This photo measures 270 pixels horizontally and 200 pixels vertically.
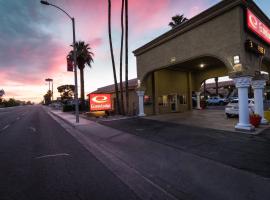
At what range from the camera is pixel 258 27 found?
41.3 ft

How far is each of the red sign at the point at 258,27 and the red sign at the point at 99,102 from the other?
16.0 m

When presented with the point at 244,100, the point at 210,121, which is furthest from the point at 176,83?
the point at 244,100

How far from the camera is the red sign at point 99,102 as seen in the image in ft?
72.2

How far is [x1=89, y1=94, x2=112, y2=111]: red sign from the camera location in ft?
72.2

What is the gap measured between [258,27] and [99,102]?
16.6 metres

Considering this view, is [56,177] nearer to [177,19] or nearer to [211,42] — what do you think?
[211,42]

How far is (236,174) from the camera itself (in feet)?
17.4

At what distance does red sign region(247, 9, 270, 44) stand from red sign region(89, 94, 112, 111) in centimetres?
1605

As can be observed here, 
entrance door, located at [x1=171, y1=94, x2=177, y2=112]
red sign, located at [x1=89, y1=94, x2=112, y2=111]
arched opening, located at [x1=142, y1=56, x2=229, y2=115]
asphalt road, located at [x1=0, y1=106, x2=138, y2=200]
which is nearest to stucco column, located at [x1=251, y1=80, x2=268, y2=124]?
arched opening, located at [x1=142, y1=56, x2=229, y2=115]

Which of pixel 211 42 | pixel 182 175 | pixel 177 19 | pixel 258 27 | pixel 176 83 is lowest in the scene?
Result: pixel 182 175

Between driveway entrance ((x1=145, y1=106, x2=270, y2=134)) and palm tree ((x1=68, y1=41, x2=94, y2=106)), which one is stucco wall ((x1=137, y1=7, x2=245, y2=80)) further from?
palm tree ((x1=68, y1=41, x2=94, y2=106))

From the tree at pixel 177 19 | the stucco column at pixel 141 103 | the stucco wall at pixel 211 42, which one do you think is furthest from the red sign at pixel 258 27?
the tree at pixel 177 19

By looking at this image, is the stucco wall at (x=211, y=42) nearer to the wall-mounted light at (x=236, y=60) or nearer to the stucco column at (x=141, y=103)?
the wall-mounted light at (x=236, y=60)

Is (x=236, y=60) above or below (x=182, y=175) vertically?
above
